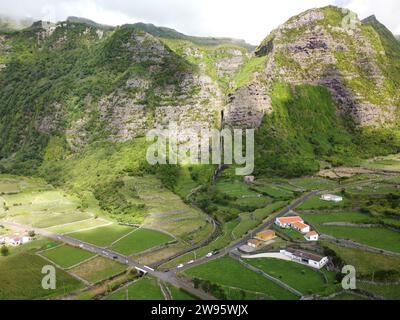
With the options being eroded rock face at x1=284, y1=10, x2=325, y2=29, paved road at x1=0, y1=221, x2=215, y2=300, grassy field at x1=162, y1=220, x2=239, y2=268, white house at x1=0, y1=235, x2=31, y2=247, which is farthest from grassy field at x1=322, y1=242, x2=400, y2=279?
eroded rock face at x1=284, y1=10, x2=325, y2=29

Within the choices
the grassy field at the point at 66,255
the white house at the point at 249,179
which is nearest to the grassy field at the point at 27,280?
the grassy field at the point at 66,255

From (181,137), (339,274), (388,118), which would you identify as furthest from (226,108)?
(339,274)

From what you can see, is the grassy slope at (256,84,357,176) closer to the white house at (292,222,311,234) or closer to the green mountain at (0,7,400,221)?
the green mountain at (0,7,400,221)

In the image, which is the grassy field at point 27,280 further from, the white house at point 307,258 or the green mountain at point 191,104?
the green mountain at point 191,104

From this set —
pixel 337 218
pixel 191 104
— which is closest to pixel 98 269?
pixel 337 218

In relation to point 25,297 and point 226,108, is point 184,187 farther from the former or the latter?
point 25,297

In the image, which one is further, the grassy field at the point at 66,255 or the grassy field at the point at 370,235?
the grassy field at the point at 66,255
